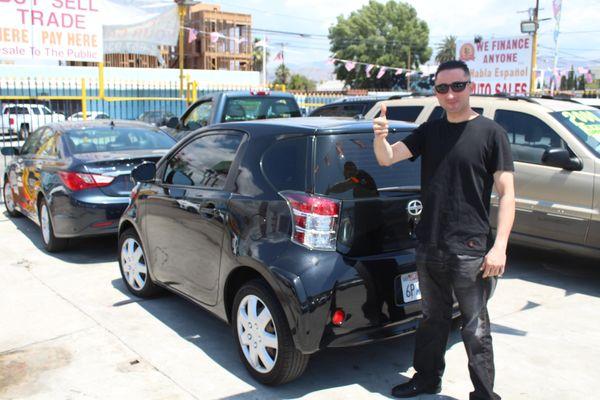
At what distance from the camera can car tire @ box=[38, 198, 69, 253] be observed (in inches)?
280

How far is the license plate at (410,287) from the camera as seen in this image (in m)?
3.72

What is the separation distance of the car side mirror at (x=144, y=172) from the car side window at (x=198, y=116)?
14.4 ft

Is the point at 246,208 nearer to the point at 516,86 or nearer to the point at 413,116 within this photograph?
the point at 413,116

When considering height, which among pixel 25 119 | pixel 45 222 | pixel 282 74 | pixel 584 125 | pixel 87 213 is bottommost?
pixel 45 222

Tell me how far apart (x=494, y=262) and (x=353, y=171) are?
1078 mm

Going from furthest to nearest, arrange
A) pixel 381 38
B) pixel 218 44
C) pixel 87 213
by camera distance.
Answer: pixel 381 38 → pixel 218 44 → pixel 87 213

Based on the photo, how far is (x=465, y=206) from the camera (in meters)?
3.18

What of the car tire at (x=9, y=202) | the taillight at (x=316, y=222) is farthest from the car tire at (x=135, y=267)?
the car tire at (x=9, y=202)

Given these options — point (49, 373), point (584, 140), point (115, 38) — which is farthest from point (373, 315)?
point (115, 38)

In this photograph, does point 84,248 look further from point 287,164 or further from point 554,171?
point 554,171

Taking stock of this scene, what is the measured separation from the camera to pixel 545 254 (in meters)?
7.29

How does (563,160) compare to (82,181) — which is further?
(82,181)

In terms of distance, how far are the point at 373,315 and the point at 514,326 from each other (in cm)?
190

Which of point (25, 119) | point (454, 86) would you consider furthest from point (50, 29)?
point (25, 119)
